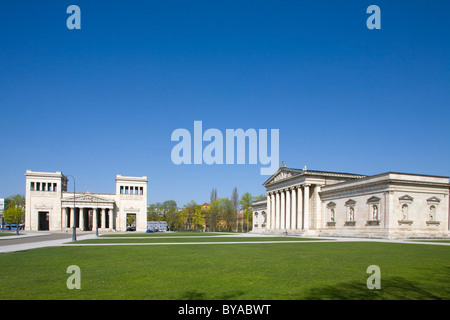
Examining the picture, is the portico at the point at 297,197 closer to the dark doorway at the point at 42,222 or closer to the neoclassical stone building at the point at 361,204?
the neoclassical stone building at the point at 361,204

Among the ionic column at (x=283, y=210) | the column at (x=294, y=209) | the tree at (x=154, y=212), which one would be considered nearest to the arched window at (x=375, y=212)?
the column at (x=294, y=209)

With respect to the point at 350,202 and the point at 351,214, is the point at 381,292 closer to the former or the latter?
the point at 350,202

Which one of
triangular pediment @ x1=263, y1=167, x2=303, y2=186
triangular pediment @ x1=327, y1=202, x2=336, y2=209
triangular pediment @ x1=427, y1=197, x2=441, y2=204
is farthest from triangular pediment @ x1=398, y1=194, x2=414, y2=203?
triangular pediment @ x1=263, y1=167, x2=303, y2=186

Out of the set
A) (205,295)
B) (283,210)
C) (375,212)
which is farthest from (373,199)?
(205,295)

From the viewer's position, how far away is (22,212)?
143 metres

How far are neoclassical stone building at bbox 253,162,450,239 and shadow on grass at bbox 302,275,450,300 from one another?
4511cm

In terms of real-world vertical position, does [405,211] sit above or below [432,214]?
above

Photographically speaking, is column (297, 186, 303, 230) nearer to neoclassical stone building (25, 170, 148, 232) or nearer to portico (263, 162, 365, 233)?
portico (263, 162, 365, 233)

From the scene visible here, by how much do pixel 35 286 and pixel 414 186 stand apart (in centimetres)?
5547

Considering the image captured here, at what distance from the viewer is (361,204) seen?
199 ft

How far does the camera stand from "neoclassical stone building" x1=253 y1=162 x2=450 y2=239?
5381 centimetres

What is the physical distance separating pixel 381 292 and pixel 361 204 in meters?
53.2
